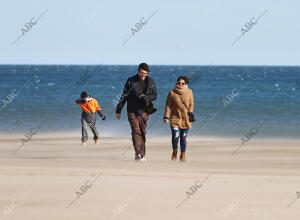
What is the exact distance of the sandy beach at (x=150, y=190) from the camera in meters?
8.02

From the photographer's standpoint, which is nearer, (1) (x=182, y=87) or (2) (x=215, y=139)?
(1) (x=182, y=87)

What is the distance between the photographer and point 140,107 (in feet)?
44.2

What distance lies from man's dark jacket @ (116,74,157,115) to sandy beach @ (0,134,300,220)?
1019 millimetres

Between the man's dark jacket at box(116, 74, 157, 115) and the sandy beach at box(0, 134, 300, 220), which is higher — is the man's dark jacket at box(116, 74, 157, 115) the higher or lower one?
the higher one

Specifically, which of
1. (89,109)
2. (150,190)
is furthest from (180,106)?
(89,109)

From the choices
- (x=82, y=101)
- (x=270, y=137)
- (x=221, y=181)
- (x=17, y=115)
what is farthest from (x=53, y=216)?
(x=17, y=115)

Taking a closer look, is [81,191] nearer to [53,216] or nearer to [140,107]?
[53,216]

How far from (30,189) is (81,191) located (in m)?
0.66

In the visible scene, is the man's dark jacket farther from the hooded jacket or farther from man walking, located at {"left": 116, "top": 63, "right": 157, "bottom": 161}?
the hooded jacket

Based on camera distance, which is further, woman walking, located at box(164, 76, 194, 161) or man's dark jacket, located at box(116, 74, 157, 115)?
woman walking, located at box(164, 76, 194, 161)

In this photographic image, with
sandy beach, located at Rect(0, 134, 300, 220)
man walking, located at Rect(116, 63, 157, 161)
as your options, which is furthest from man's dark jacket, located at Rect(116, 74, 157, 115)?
sandy beach, located at Rect(0, 134, 300, 220)

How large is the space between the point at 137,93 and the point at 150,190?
13.8 feet

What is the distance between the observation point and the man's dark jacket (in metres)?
13.3

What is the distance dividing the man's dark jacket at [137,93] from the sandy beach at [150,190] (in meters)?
1.02
